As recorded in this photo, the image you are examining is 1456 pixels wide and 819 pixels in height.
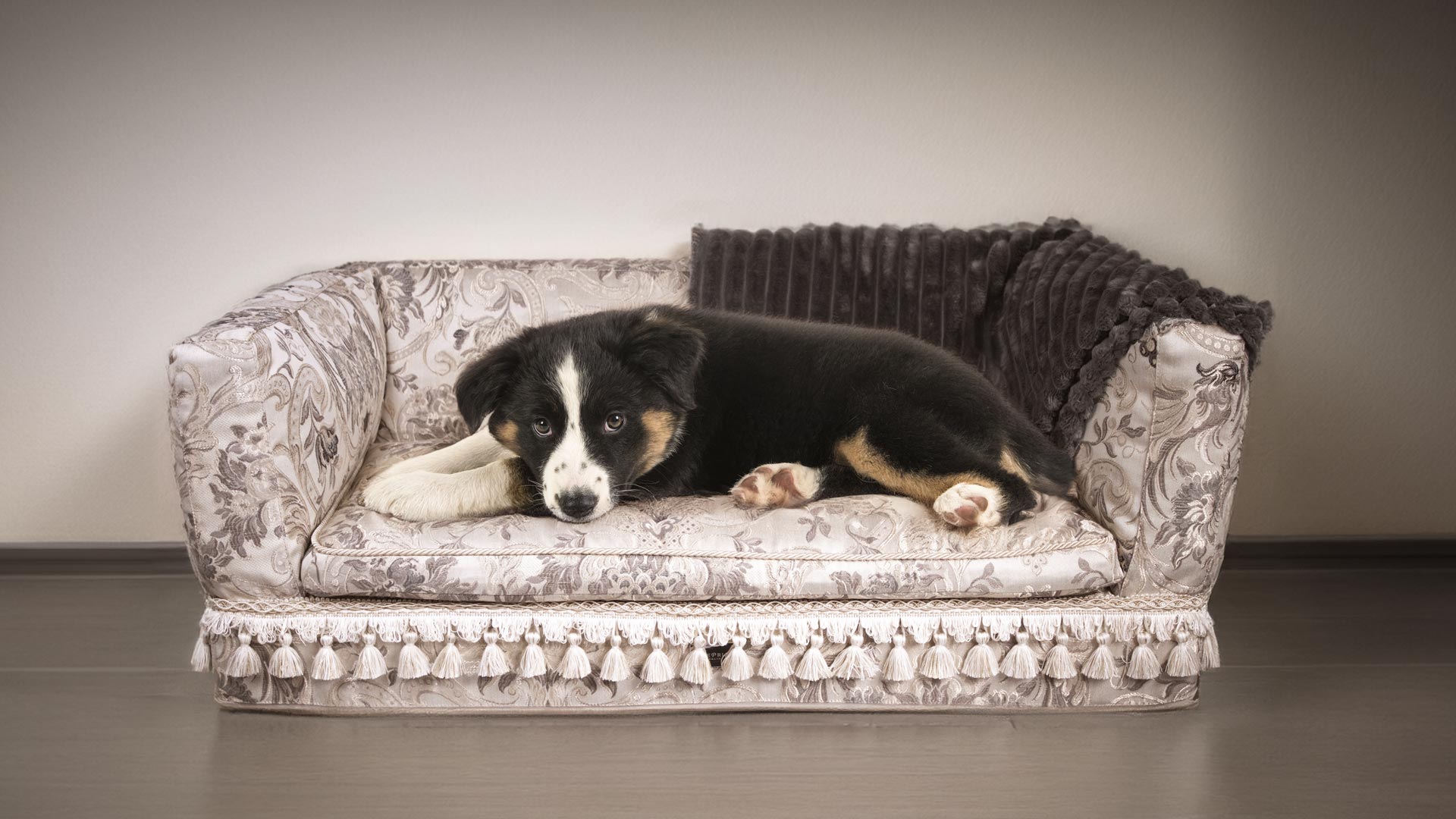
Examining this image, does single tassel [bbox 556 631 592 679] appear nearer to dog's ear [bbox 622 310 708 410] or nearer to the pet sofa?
the pet sofa

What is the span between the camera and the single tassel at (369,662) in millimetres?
2240

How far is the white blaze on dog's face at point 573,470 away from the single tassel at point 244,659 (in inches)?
25.8

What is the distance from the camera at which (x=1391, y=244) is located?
330 cm

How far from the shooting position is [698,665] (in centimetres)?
225

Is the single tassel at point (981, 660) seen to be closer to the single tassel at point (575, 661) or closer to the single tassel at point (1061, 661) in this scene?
the single tassel at point (1061, 661)

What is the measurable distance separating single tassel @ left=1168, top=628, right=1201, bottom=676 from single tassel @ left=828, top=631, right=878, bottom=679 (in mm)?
616

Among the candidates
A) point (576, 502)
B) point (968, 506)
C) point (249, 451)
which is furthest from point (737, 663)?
point (249, 451)

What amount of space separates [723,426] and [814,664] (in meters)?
0.58

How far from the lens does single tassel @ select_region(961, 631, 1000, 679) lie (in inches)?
89.4

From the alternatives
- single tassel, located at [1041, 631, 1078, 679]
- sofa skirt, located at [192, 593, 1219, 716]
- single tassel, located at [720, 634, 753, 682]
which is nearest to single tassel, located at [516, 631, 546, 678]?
sofa skirt, located at [192, 593, 1219, 716]

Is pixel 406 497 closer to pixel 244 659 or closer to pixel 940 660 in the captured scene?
pixel 244 659

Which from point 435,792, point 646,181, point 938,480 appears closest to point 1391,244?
point 938,480

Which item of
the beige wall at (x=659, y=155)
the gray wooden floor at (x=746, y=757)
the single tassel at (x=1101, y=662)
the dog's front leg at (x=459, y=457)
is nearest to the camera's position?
the gray wooden floor at (x=746, y=757)

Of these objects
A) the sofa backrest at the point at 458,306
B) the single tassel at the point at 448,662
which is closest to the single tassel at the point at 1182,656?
the single tassel at the point at 448,662
